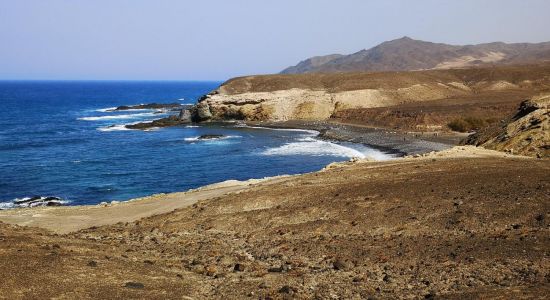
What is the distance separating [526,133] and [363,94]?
2188 inches

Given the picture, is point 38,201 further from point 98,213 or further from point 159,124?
point 159,124

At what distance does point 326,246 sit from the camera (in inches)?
567

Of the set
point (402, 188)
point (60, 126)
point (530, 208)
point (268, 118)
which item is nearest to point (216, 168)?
point (402, 188)

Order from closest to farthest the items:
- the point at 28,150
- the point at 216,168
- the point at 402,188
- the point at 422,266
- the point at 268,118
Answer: the point at 422,266 < the point at 402,188 < the point at 216,168 < the point at 28,150 < the point at 268,118

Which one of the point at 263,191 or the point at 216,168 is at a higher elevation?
the point at 263,191

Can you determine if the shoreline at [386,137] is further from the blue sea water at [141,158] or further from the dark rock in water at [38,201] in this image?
the dark rock in water at [38,201]

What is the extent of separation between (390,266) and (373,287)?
1355 millimetres

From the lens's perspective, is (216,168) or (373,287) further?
(216,168)

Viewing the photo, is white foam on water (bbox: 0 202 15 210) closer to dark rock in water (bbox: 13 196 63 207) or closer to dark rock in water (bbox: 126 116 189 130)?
dark rock in water (bbox: 13 196 63 207)

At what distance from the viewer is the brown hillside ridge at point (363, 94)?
2975 inches

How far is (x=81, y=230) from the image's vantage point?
19.0m

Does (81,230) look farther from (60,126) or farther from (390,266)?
(60,126)

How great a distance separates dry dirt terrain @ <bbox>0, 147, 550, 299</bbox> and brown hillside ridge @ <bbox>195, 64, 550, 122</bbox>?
163 feet

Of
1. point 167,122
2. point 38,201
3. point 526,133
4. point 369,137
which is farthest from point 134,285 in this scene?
point 167,122
